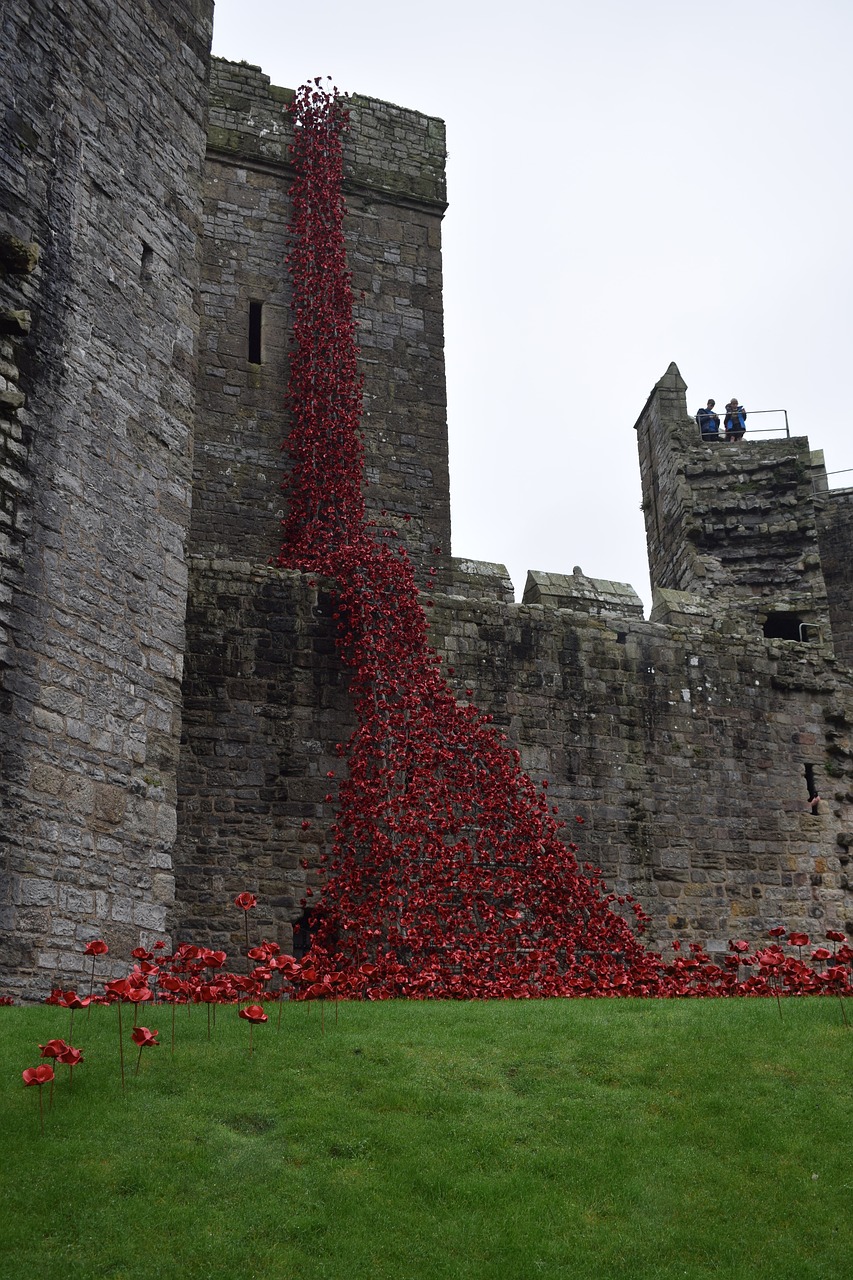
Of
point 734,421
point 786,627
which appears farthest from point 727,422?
point 786,627

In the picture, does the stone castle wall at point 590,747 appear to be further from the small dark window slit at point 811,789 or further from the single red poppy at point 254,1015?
the single red poppy at point 254,1015

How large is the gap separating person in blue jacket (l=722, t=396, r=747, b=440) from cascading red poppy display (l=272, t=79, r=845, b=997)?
27.1 ft

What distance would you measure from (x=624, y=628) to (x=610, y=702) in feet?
3.36

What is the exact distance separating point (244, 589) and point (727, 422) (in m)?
10.8

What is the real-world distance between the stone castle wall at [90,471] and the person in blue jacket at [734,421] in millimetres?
11062

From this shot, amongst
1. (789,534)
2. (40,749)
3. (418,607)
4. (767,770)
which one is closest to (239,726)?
(418,607)

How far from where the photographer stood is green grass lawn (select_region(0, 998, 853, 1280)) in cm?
598

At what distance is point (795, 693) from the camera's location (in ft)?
55.2

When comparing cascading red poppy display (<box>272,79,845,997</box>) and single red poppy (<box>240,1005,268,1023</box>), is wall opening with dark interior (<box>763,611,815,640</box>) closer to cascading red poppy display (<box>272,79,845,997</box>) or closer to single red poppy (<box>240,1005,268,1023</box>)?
cascading red poppy display (<box>272,79,845,997</box>)

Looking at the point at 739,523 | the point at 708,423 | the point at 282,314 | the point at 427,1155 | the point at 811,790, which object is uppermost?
the point at 282,314

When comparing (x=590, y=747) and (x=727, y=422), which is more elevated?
(x=727, y=422)

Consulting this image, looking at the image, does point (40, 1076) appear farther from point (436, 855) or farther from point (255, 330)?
point (255, 330)

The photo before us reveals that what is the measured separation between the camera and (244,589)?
13.8 metres

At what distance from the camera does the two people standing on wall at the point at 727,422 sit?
70.0 ft
